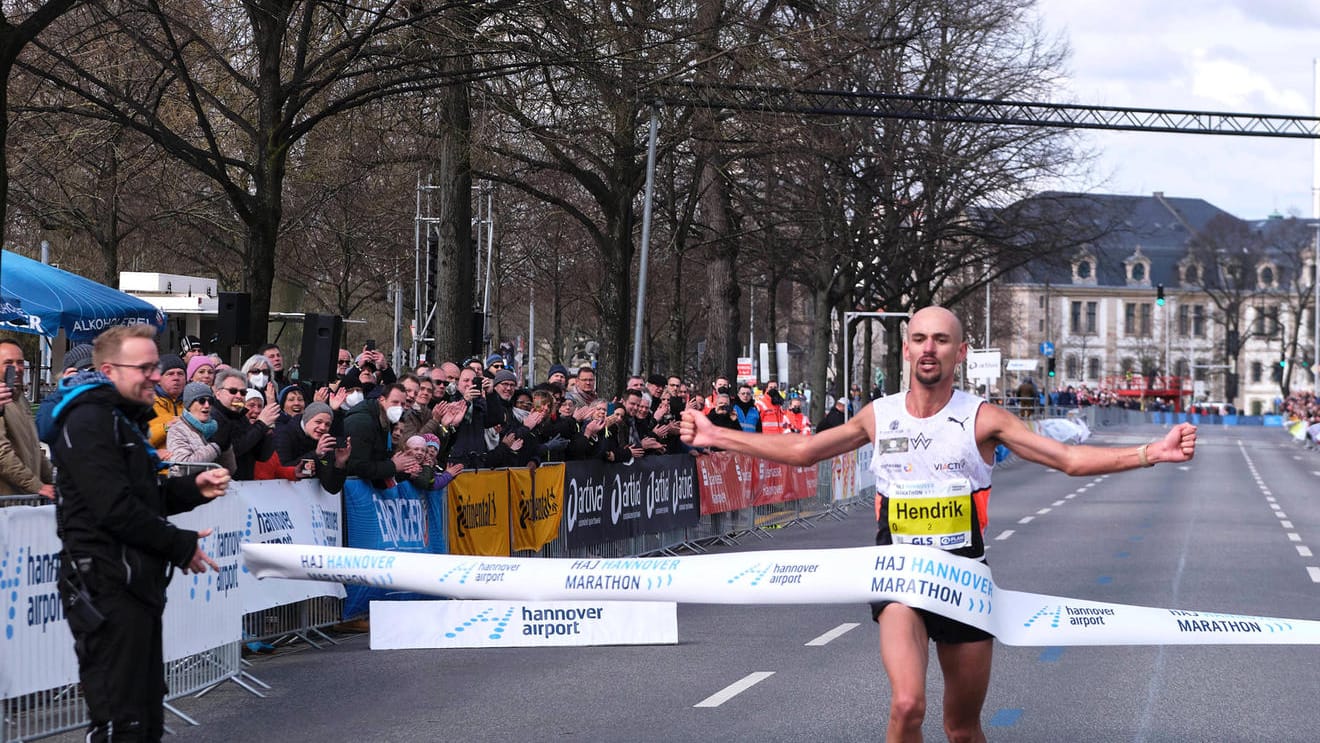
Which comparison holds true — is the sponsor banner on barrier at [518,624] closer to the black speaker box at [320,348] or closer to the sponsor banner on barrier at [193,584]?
the sponsor banner on barrier at [193,584]

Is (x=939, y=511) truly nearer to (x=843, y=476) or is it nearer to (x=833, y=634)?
(x=833, y=634)

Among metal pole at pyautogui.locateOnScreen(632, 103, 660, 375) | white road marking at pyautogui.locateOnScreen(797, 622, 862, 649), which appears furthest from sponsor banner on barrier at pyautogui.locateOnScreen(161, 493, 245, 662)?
metal pole at pyautogui.locateOnScreen(632, 103, 660, 375)

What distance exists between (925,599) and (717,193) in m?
28.3

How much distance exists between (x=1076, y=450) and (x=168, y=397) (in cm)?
758

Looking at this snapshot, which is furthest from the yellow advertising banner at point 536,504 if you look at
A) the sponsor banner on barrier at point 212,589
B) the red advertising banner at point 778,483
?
the red advertising banner at point 778,483

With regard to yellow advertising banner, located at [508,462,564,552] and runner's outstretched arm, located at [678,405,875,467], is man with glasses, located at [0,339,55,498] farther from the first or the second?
runner's outstretched arm, located at [678,405,875,467]

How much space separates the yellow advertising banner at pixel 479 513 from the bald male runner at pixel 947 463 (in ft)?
23.9

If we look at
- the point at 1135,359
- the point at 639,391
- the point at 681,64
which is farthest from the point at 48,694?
the point at 1135,359

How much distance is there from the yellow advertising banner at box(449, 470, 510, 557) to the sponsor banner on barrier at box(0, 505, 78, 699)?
5271mm

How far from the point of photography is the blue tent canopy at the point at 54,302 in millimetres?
18484

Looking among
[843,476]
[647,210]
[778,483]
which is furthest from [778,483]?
[647,210]

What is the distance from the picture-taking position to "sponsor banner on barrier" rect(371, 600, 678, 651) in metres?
7.71

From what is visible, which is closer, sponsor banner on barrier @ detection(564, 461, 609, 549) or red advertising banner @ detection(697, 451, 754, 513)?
sponsor banner on barrier @ detection(564, 461, 609, 549)

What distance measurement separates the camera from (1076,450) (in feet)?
21.0
